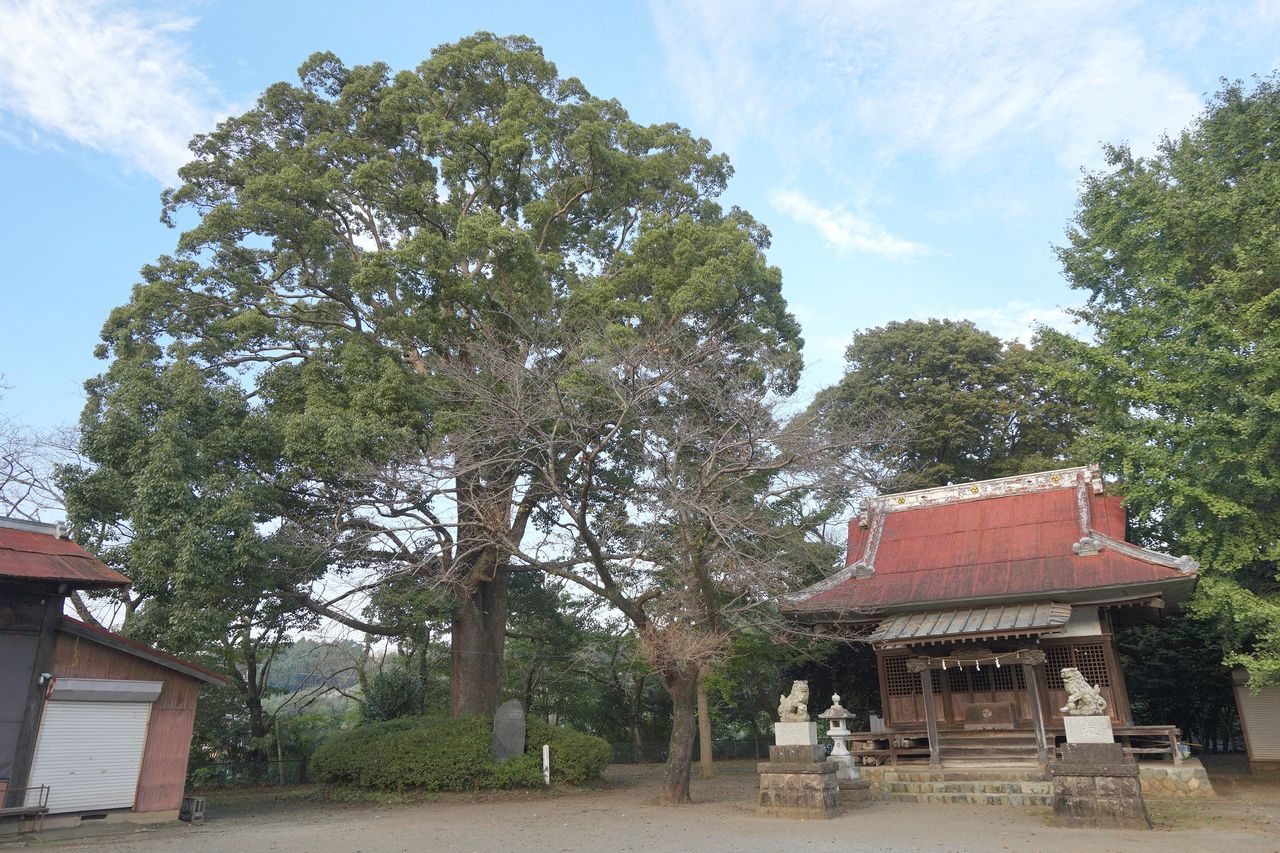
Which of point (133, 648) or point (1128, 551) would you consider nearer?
point (133, 648)

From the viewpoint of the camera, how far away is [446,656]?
24219mm

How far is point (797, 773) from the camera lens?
11086 millimetres

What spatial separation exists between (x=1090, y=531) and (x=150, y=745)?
54.2 feet

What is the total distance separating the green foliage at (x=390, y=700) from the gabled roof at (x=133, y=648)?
392 inches

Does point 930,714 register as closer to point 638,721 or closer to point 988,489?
point 988,489

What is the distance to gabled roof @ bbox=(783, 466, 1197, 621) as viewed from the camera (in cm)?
1323

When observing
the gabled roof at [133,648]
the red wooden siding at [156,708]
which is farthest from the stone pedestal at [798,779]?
the red wooden siding at [156,708]

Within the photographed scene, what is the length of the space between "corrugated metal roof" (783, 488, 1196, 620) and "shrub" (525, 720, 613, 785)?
5.30 m

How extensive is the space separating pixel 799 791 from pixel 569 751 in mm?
6141

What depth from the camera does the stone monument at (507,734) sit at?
15.2 m

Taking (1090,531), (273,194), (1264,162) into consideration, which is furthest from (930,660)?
(273,194)

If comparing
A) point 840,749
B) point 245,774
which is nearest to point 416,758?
point 245,774

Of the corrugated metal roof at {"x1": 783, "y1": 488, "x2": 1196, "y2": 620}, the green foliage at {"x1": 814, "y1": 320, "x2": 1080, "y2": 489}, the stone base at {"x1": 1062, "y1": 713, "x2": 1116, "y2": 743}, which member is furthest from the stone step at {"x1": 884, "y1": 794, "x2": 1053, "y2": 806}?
the green foliage at {"x1": 814, "y1": 320, "x2": 1080, "y2": 489}

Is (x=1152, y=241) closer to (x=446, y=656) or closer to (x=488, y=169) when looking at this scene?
A: (x=488, y=169)
